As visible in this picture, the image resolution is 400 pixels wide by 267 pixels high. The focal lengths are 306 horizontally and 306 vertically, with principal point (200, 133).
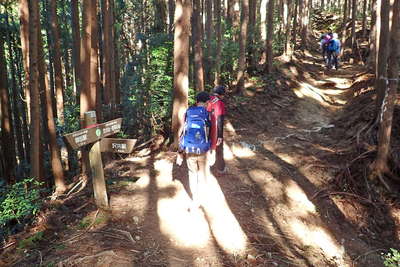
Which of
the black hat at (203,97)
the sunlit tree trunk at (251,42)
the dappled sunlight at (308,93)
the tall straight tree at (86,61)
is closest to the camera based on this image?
the black hat at (203,97)

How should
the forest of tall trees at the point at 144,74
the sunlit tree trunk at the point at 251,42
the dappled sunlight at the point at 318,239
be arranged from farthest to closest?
the sunlit tree trunk at the point at 251,42, the forest of tall trees at the point at 144,74, the dappled sunlight at the point at 318,239

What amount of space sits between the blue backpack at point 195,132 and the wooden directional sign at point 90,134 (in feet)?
3.80

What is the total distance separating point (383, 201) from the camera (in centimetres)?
643

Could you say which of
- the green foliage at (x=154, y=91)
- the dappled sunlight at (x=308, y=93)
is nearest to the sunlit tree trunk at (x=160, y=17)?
the green foliage at (x=154, y=91)

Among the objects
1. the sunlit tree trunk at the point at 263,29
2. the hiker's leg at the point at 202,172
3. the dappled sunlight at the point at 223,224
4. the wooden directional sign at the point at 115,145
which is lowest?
the dappled sunlight at the point at 223,224

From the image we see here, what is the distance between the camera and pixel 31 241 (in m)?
4.18

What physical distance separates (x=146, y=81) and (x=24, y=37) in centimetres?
442

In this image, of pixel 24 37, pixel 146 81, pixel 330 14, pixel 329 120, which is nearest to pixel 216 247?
pixel 146 81

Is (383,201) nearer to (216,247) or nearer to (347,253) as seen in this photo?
(347,253)

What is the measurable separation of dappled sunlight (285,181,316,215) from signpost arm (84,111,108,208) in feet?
11.9

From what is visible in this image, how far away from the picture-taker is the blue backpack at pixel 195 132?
→ 462 cm

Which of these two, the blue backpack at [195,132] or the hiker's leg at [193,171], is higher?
the blue backpack at [195,132]

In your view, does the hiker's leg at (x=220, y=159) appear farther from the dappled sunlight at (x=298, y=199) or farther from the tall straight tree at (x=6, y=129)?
the tall straight tree at (x=6, y=129)

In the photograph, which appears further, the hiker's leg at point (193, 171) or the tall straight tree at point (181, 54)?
the tall straight tree at point (181, 54)
